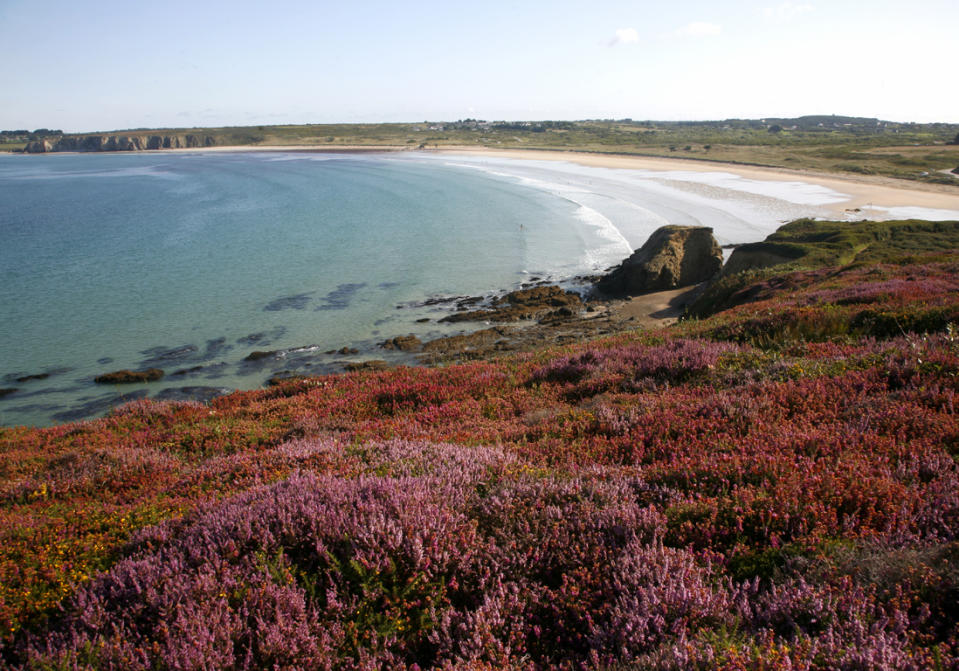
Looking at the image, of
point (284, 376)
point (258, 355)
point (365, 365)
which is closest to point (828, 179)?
point (365, 365)

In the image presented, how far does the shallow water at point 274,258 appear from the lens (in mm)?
23469

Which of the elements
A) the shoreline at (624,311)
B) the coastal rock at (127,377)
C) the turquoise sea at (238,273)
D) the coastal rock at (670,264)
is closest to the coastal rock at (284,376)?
the shoreline at (624,311)

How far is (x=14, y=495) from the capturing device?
23.3 feet

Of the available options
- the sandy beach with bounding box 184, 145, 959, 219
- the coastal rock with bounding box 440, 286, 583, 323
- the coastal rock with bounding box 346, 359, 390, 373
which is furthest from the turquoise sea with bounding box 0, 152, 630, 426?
the sandy beach with bounding box 184, 145, 959, 219

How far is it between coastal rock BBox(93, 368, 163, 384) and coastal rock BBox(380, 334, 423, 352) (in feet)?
30.9

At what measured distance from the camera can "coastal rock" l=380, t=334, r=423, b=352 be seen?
24000 mm

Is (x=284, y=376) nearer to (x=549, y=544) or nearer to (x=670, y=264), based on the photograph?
(x=549, y=544)

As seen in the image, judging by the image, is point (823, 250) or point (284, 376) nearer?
point (284, 376)

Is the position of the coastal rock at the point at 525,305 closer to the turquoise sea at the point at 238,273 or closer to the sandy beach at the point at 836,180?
the turquoise sea at the point at 238,273

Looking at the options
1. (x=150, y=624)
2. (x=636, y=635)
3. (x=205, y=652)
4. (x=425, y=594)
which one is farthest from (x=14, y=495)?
(x=636, y=635)

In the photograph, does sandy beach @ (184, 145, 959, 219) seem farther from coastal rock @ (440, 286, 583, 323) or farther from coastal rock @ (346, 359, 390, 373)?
coastal rock @ (346, 359, 390, 373)

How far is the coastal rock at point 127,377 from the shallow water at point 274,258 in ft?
1.65

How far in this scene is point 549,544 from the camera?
400 cm

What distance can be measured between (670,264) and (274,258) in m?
29.0
